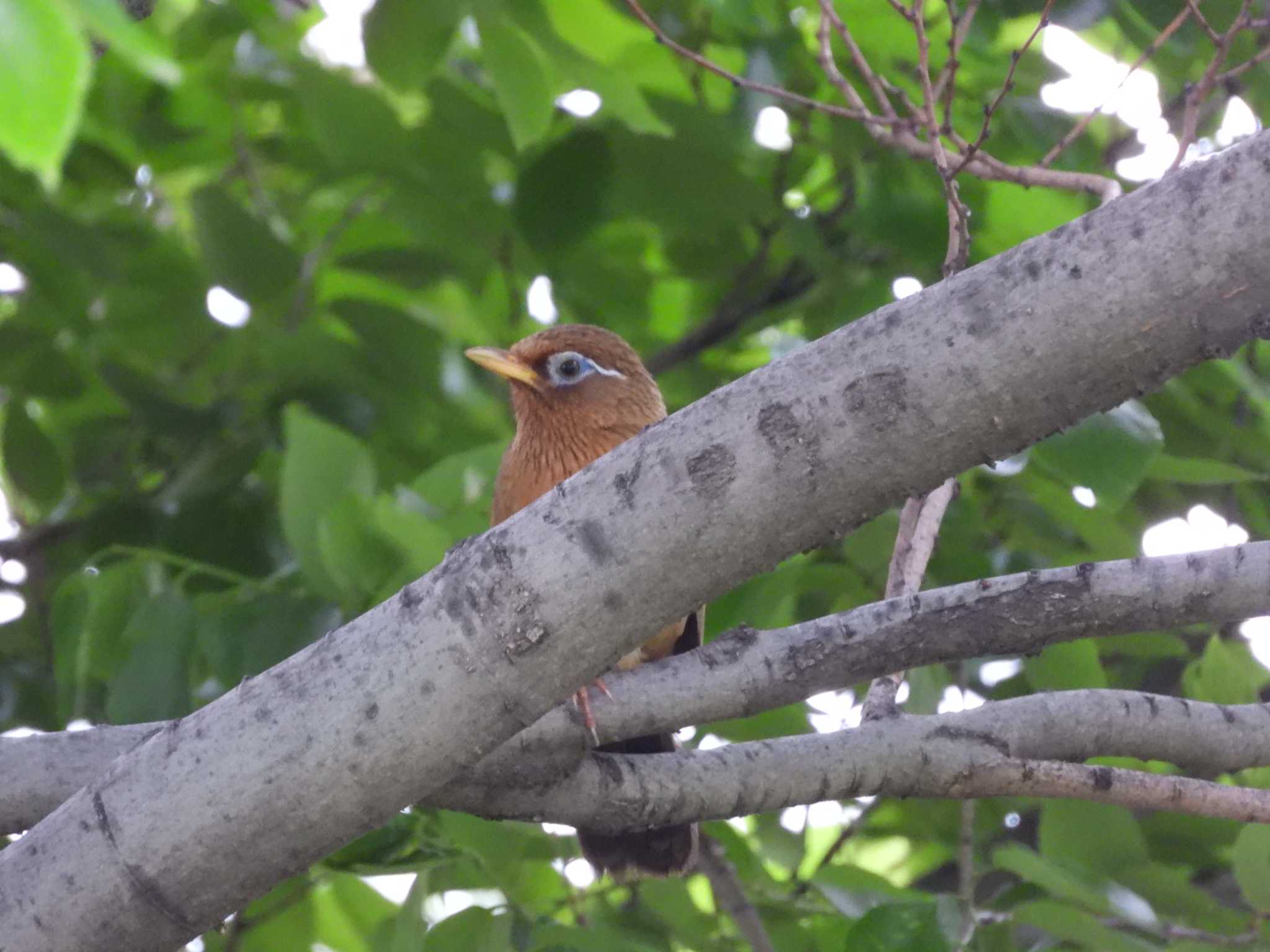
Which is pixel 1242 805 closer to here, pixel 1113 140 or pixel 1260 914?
pixel 1260 914

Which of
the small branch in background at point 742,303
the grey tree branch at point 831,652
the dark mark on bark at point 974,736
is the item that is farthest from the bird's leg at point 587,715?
the small branch in background at point 742,303

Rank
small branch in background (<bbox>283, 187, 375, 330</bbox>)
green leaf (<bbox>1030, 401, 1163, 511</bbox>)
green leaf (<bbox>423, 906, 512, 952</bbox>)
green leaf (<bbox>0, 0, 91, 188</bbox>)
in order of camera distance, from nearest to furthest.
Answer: green leaf (<bbox>0, 0, 91, 188</bbox>) < green leaf (<bbox>423, 906, 512, 952</bbox>) < green leaf (<bbox>1030, 401, 1163, 511</bbox>) < small branch in background (<bbox>283, 187, 375, 330</bbox>)

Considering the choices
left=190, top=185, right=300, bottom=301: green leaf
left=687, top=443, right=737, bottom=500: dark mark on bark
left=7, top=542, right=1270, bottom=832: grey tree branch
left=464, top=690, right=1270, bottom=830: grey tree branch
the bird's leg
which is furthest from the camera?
left=190, top=185, right=300, bottom=301: green leaf

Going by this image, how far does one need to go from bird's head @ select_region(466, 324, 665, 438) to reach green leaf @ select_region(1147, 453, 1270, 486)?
56.1 inches

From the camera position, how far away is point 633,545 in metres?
1.69

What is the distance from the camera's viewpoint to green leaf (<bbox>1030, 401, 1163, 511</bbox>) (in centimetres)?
291

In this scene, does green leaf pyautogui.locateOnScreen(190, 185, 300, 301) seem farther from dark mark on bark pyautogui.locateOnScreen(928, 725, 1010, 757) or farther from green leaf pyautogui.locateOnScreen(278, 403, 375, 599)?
dark mark on bark pyautogui.locateOnScreen(928, 725, 1010, 757)

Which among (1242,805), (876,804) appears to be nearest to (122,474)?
(876,804)

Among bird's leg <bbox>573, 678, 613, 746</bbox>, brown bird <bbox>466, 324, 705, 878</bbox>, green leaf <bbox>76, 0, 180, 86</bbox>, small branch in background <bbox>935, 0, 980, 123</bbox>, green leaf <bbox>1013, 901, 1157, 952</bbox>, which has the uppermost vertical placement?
brown bird <bbox>466, 324, 705, 878</bbox>

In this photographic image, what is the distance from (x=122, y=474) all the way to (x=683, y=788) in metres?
2.68

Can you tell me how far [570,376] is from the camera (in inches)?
161

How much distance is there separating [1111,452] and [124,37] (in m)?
2.33

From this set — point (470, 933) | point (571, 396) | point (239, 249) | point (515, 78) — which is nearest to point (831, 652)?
point (470, 933)

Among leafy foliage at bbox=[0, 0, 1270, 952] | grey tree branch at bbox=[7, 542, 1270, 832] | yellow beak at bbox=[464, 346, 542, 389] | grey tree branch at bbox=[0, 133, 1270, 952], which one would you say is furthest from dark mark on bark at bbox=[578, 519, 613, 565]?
yellow beak at bbox=[464, 346, 542, 389]
